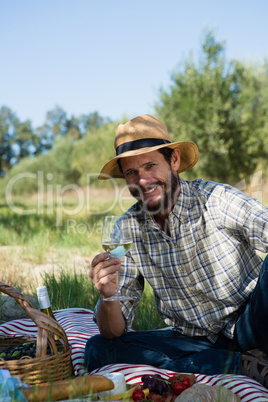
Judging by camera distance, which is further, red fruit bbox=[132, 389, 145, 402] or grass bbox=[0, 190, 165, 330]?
grass bbox=[0, 190, 165, 330]

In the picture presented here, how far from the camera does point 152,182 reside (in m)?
2.78

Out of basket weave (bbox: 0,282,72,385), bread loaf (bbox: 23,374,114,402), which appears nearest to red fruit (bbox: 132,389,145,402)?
bread loaf (bbox: 23,374,114,402)

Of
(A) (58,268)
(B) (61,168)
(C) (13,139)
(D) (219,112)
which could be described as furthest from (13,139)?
(A) (58,268)

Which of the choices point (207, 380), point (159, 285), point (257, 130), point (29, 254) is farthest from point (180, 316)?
point (257, 130)

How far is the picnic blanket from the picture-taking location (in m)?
2.24

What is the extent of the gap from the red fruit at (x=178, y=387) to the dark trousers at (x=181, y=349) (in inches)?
14.3

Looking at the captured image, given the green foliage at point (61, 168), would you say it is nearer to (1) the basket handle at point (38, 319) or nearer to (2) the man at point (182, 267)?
(2) the man at point (182, 267)

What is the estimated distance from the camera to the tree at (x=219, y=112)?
70.0 feet

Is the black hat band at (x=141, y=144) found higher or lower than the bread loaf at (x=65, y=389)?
higher

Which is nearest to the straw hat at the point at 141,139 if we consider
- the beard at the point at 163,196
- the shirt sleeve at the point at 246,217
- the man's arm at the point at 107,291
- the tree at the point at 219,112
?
the beard at the point at 163,196

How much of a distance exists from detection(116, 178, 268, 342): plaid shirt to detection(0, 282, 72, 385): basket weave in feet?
2.10

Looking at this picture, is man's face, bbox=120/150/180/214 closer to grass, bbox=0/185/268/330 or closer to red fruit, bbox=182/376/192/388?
red fruit, bbox=182/376/192/388

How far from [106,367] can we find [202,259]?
0.86 meters

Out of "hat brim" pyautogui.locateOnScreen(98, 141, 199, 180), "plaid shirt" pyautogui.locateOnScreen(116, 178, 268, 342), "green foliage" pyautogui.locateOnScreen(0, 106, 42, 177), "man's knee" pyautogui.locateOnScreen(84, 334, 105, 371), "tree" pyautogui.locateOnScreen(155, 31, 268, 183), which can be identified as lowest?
"man's knee" pyautogui.locateOnScreen(84, 334, 105, 371)
